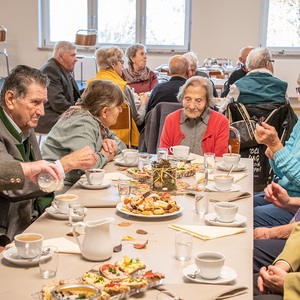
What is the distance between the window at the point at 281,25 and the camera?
29.8 feet

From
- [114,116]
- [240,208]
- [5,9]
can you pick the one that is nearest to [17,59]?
[5,9]

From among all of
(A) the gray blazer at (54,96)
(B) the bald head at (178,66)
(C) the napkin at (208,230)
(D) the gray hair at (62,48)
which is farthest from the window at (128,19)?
(C) the napkin at (208,230)

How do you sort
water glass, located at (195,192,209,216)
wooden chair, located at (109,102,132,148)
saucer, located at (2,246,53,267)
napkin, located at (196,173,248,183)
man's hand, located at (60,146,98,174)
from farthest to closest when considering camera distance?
1. wooden chair, located at (109,102,132,148)
2. napkin, located at (196,173,248,183)
3. man's hand, located at (60,146,98,174)
4. water glass, located at (195,192,209,216)
5. saucer, located at (2,246,53,267)

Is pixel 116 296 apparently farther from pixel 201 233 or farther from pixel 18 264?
pixel 201 233

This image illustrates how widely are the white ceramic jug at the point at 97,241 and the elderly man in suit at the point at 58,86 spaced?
13.1 ft

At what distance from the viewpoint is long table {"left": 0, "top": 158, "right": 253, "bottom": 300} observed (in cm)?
107

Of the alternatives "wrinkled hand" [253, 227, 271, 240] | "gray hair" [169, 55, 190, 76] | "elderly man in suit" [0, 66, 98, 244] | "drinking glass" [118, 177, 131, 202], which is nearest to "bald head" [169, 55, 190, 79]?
"gray hair" [169, 55, 190, 76]

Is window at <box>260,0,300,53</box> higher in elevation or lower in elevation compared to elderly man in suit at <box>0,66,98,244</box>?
higher

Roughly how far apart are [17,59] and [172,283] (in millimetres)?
9892

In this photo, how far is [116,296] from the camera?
3.31ft

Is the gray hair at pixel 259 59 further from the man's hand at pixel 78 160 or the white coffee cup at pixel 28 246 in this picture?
the white coffee cup at pixel 28 246

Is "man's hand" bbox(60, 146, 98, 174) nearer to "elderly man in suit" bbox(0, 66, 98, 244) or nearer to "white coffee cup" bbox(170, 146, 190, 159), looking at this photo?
"elderly man in suit" bbox(0, 66, 98, 244)

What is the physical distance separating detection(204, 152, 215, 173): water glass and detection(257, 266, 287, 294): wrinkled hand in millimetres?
883

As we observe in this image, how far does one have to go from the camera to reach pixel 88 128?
2486 millimetres
